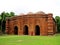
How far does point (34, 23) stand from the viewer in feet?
107

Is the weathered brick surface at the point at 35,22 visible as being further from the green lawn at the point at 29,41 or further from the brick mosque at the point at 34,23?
the green lawn at the point at 29,41

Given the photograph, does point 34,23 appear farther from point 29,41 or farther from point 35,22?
point 29,41

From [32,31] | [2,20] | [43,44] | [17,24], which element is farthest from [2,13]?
[43,44]

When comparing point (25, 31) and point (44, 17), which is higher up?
point (44, 17)

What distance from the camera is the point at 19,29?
3409cm

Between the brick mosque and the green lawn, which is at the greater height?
the brick mosque

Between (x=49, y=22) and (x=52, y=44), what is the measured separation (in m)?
14.4

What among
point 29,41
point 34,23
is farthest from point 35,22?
point 29,41

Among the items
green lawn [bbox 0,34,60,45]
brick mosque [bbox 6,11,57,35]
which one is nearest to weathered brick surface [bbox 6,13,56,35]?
brick mosque [bbox 6,11,57,35]

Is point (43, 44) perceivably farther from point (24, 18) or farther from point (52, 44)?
point (24, 18)

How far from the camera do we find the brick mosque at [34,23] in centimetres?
3158

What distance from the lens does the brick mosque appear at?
31.6m

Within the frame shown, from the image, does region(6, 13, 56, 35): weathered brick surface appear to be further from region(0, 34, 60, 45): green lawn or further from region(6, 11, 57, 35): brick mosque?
region(0, 34, 60, 45): green lawn

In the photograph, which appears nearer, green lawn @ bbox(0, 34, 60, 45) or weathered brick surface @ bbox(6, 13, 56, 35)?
green lawn @ bbox(0, 34, 60, 45)
